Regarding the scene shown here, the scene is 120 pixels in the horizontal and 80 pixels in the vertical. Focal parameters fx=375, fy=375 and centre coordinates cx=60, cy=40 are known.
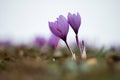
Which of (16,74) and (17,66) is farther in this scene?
(17,66)

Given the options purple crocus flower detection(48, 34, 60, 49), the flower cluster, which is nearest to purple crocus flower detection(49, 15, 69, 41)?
the flower cluster

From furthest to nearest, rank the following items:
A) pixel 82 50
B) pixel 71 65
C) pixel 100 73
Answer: pixel 82 50, pixel 71 65, pixel 100 73

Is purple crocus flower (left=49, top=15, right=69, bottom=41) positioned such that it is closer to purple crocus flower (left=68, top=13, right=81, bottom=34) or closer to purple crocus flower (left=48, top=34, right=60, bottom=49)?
purple crocus flower (left=68, top=13, right=81, bottom=34)

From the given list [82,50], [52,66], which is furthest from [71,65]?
[82,50]

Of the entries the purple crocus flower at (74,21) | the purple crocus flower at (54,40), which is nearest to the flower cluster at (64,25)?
the purple crocus flower at (74,21)

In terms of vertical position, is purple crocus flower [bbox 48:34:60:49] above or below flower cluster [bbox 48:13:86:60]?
below

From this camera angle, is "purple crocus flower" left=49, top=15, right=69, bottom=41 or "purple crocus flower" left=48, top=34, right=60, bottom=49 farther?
"purple crocus flower" left=48, top=34, right=60, bottom=49

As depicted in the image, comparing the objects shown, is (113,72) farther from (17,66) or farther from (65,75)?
(17,66)

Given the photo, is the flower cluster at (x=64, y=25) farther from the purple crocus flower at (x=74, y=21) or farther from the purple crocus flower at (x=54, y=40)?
the purple crocus flower at (x=54, y=40)

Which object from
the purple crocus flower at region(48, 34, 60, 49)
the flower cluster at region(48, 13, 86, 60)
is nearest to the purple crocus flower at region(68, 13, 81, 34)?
the flower cluster at region(48, 13, 86, 60)

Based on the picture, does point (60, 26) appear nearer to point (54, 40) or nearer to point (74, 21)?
point (74, 21)

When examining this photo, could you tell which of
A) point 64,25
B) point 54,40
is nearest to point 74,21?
point 64,25
